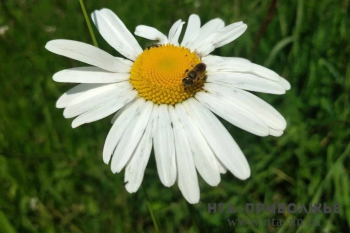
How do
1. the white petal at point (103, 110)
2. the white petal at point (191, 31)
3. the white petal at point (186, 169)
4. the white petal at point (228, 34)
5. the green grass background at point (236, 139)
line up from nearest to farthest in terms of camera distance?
the white petal at point (186, 169) < the white petal at point (103, 110) < the white petal at point (228, 34) < the white petal at point (191, 31) < the green grass background at point (236, 139)

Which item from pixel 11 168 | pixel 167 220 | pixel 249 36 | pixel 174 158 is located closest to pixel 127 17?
pixel 249 36

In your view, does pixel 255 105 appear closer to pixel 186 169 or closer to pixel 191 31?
pixel 186 169

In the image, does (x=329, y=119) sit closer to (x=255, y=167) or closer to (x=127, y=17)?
(x=255, y=167)

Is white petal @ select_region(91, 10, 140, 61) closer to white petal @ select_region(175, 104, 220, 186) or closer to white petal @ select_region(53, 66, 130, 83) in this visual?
white petal @ select_region(53, 66, 130, 83)

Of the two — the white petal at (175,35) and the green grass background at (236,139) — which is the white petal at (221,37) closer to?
the white petal at (175,35)

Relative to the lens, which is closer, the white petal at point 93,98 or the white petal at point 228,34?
the white petal at point 93,98

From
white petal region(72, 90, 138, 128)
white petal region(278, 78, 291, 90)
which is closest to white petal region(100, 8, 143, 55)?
white petal region(72, 90, 138, 128)

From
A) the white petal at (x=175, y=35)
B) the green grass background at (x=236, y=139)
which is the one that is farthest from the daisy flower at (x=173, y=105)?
the green grass background at (x=236, y=139)
